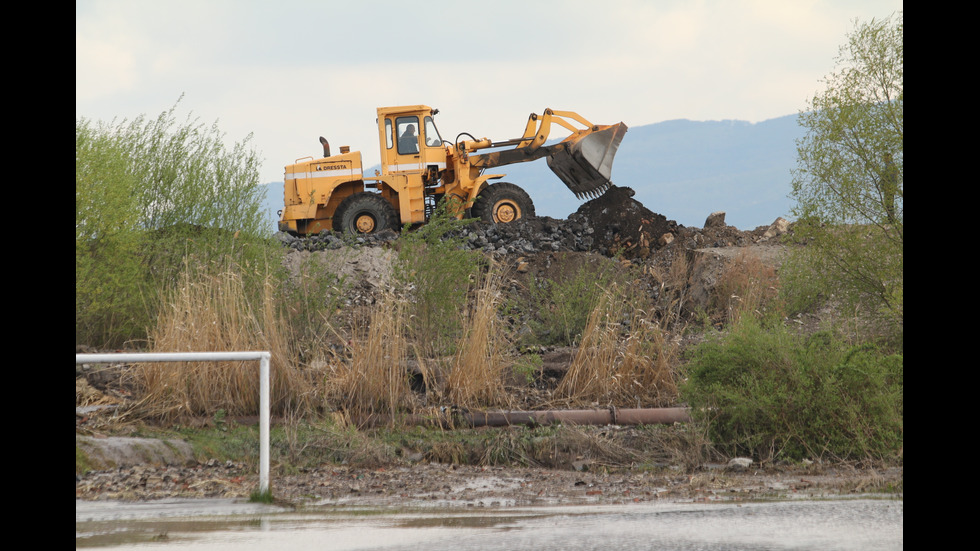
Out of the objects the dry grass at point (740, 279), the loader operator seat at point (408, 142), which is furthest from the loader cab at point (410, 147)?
the dry grass at point (740, 279)

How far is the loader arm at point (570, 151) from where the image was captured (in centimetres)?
2188

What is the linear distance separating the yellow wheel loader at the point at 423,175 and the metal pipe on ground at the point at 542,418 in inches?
501

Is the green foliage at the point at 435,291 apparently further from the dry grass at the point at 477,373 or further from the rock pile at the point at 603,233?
the rock pile at the point at 603,233

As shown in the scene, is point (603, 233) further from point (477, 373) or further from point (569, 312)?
point (477, 373)

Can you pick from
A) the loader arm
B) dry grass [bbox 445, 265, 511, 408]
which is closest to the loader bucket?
the loader arm

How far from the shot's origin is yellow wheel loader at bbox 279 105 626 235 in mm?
21703

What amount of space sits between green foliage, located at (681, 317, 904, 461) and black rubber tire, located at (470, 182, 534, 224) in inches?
574

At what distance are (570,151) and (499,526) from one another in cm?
1740

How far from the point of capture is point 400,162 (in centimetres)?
2173

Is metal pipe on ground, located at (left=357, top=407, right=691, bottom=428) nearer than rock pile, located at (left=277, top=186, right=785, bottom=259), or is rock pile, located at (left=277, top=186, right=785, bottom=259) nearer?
metal pipe on ground, located at (left=357, top=407, right=691, bottom=428)

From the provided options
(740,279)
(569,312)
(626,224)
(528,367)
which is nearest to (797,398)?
(528,367)

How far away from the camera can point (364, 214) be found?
22.0 metres

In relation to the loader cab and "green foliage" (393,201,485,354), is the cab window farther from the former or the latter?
Result: "green foliage" (393,201,485,354)
